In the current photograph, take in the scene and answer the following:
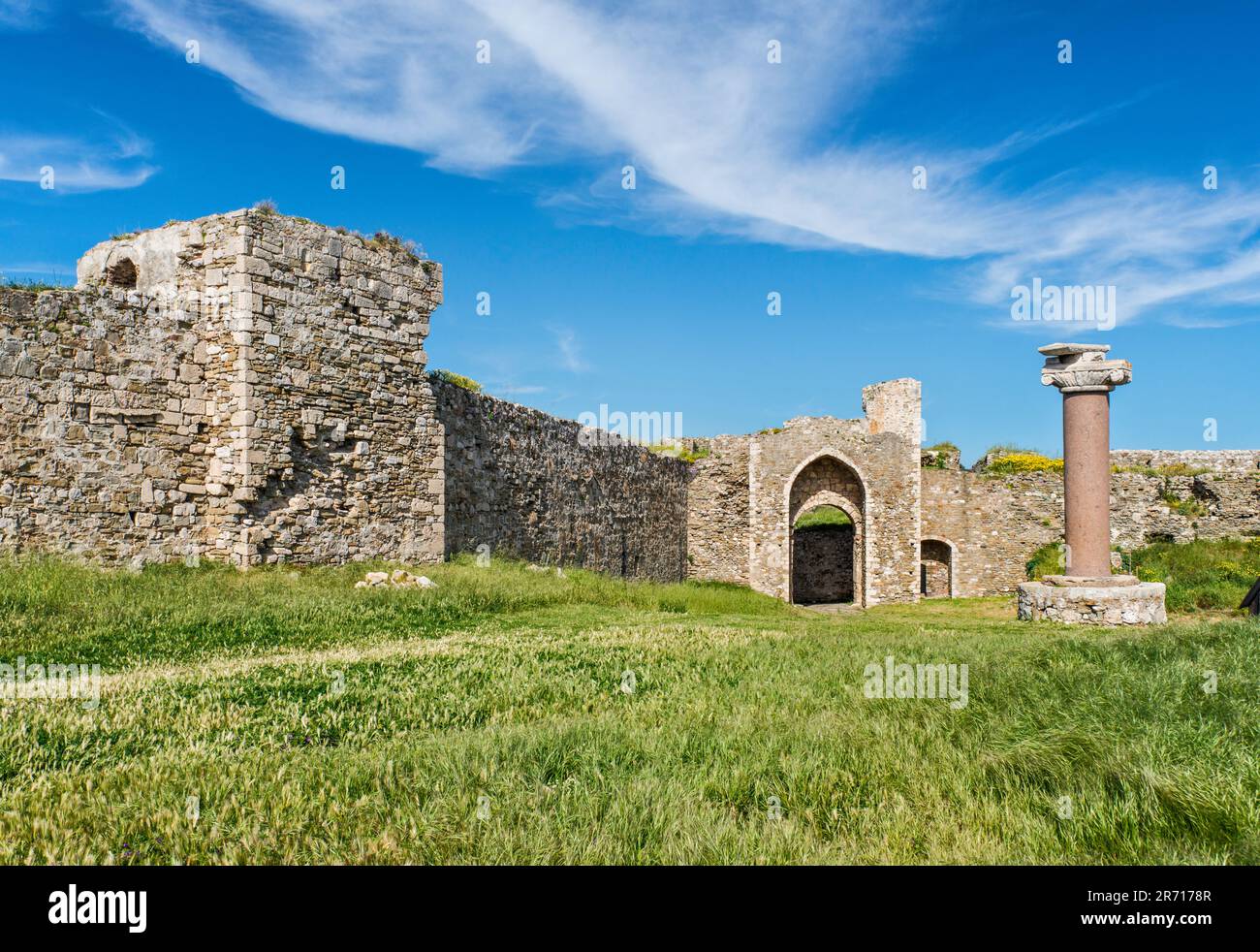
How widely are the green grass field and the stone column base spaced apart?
5938 mm

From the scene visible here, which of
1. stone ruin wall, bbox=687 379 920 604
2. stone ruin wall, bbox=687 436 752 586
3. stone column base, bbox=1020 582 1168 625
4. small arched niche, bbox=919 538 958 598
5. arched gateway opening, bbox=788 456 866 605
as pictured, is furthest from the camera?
arched gateway opening, bbox=788 456 866 605

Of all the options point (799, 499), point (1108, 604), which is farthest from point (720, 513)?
point (1108, 604)

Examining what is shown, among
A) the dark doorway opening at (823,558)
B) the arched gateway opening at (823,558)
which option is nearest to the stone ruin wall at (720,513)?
the arched gateway opening at (823,558)

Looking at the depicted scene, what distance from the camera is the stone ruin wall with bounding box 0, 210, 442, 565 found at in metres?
9.44

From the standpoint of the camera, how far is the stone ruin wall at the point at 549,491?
15.0 m

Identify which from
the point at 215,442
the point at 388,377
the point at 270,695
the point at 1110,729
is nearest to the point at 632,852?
the point at 1110,729

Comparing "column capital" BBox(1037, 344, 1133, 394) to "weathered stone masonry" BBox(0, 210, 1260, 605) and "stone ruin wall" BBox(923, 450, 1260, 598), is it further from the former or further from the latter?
"stone ruin wall" BBox(923, 450, 1260, 598)

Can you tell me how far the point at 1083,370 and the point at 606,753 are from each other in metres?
13.4

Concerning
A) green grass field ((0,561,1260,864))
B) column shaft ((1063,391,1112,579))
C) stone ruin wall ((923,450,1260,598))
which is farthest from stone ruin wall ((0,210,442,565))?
stone ruin wall ((923,450,1260,598))

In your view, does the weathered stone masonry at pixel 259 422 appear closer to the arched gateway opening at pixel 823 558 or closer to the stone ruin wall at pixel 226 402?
the stone ruin wall at pixel 226 402

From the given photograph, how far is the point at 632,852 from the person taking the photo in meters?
2.98

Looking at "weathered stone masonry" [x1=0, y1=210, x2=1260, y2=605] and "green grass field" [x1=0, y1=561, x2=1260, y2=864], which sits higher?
"weathered stone masonry" [x1=0, y1=210, x2=1260, y2=605]
